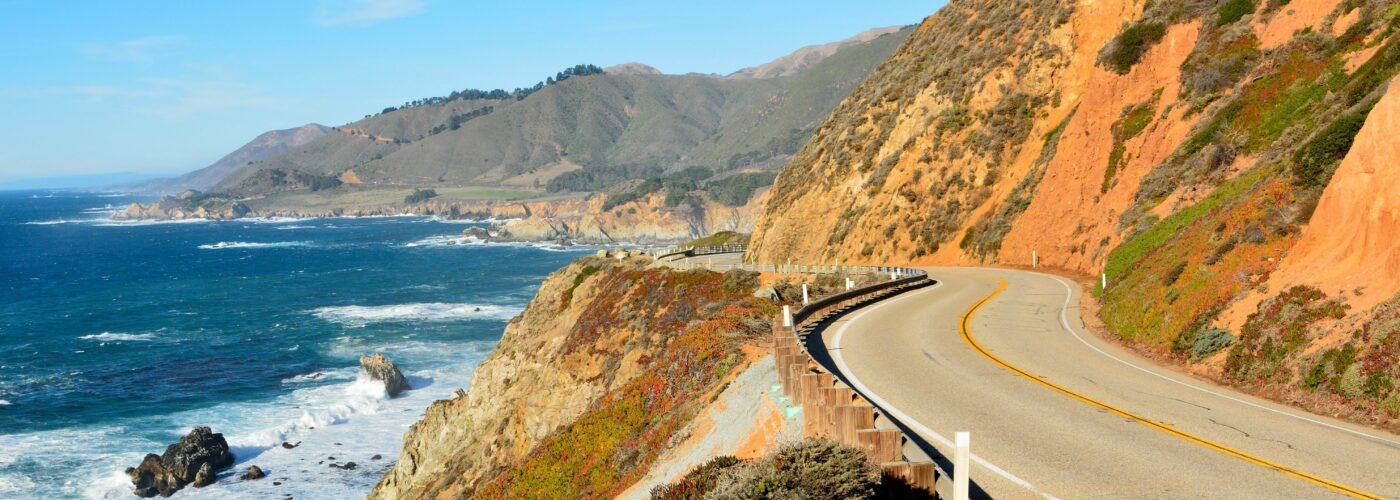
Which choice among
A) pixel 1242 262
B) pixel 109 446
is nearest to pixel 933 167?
pixel 1242 262

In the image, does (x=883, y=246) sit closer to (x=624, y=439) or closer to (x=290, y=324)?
(x=624, y=439)

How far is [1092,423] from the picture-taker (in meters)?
12.5

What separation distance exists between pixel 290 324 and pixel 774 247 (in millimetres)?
46938

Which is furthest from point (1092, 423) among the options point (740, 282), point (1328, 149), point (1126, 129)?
point (1126, 129)

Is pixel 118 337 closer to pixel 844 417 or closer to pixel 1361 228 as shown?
pixel 844 417

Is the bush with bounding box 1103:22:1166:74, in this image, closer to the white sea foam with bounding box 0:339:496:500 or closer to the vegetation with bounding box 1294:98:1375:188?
the vegetation with bounding box 1294:98:1375:188

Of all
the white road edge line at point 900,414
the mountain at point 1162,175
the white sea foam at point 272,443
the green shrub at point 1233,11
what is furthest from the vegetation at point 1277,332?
the white sea foam at point 272,443

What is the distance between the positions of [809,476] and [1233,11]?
124ft

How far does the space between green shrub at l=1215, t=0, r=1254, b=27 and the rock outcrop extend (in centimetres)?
4634

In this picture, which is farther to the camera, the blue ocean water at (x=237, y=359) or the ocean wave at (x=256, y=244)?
the ocean wave at (x=256, y=244)

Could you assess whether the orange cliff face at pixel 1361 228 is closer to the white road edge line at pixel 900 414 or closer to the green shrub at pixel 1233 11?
the white road edge line at pixel 900 414

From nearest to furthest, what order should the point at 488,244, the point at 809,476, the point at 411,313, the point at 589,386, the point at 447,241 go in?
the point at 809,476 → the point at 589,386 → the point at 411,313 → the point at 488,244 → the point at 447,241

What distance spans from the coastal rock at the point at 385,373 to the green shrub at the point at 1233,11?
45986mm

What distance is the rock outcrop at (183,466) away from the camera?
40188mm
